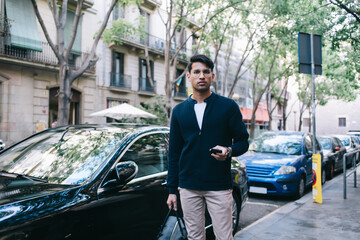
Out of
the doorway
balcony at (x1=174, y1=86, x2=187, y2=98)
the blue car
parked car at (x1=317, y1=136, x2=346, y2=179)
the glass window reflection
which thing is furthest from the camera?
balcony at (x1=174, y1=86, x2=187, y2=98)

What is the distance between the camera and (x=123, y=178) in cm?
266

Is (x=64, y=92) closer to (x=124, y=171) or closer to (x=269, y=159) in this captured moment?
(x=269, y=159)

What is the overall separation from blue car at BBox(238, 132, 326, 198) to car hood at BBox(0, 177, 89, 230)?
5.46m

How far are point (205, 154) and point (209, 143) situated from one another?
3.6 inches

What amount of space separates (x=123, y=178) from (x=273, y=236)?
8.53 feet

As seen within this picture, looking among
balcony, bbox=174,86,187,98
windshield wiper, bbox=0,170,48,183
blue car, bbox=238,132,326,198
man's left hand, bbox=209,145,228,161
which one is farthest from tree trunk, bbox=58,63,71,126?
balcony, bbox=174,86,187,98


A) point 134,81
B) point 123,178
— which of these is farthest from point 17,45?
point 123,178

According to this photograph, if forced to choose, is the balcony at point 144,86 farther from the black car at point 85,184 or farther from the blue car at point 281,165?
the black car at point 85,184

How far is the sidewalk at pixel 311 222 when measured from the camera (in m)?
4.25

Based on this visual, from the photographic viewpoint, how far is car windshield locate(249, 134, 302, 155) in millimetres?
7969

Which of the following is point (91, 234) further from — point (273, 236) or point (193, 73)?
point (273, 236)

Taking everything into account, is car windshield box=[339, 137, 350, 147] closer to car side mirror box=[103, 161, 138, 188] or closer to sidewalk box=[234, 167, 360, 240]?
sidewalk box=[234, 167, 360, 240]

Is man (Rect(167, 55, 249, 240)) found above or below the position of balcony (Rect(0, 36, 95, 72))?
below

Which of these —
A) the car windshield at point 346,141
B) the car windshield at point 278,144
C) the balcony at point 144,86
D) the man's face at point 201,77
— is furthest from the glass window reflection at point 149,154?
the balcony at point 144,86
